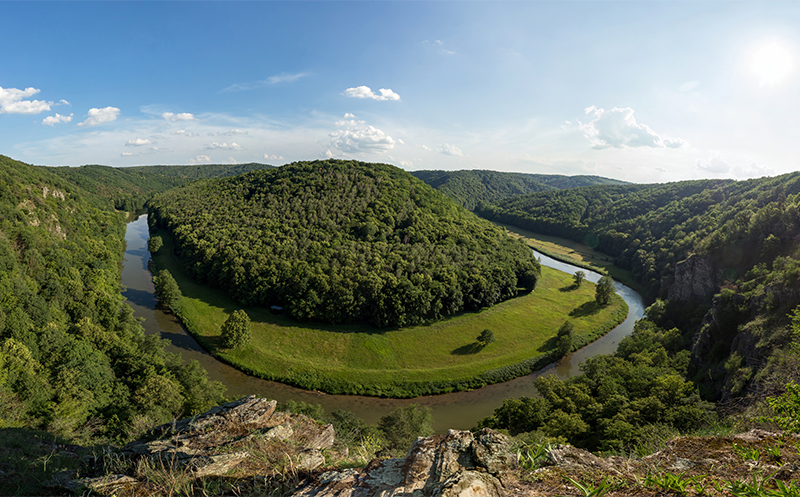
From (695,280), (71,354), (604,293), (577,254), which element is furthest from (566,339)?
(577,254)

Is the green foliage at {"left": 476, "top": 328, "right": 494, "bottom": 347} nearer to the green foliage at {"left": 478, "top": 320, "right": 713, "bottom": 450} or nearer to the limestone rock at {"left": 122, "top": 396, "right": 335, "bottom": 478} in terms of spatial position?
the green foliage at {"left": 478, "top": 320, "right": 713, "bottom": 450}

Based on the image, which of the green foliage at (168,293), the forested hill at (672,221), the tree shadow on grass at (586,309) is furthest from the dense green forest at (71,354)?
the forested hill at (672,221)

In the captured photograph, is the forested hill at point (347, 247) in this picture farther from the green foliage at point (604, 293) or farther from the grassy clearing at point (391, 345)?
the green foliage at point (604, 293)

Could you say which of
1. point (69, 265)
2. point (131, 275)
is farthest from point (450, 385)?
point (131, 275)

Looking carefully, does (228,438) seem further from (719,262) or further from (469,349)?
(719,262)

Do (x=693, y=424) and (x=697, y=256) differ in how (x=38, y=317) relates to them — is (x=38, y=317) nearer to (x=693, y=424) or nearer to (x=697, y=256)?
(x=693, y=424)
